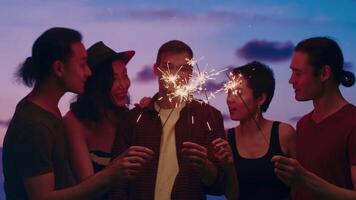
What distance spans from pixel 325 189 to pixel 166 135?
1053 millimetres

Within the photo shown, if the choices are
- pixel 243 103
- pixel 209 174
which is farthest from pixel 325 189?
pixel 243 103

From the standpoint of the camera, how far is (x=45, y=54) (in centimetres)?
362

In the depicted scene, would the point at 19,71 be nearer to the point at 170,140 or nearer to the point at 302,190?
the point at 170,140

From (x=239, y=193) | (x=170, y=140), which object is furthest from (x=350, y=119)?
(x=170, y=140)

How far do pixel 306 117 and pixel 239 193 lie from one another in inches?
30.2

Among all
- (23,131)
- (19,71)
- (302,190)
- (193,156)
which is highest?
(19,71)

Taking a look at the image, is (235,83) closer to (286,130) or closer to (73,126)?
(286,130)

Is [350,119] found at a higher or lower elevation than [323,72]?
lower

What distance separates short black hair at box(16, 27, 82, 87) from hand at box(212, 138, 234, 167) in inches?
44.2

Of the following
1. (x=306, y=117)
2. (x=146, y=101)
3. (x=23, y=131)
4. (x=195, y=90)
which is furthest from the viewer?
(x=306, y=117)

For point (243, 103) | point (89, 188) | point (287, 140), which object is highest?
point (243, 103)

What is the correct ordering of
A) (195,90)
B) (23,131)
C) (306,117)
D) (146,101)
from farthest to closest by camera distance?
(306,117)
(146,101)
(195,90)
(23,131)

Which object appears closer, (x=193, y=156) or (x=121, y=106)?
(x=193, y=156)

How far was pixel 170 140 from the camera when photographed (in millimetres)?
3725
